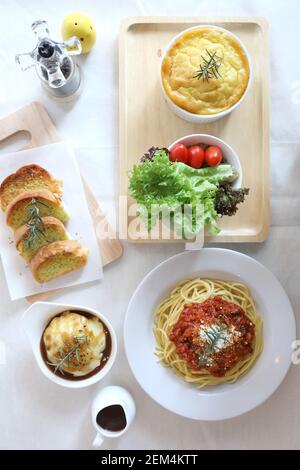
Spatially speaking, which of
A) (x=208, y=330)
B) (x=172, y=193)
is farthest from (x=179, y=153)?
(x=208, y=330)

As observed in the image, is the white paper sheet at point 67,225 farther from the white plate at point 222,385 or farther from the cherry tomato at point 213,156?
the cherry tomato at point 213,156

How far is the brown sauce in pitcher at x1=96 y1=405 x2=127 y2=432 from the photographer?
5.86ft

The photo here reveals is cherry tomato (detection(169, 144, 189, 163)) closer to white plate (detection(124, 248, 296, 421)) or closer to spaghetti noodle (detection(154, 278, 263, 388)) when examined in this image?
white plate (detection(124, 248, 296, 421))

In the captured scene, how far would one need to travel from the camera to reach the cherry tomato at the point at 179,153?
1.76 metres

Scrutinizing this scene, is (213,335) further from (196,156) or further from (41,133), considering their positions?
(41,133)

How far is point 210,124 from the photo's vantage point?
6.21 feet

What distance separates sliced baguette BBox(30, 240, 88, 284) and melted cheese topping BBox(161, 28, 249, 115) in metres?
0.68

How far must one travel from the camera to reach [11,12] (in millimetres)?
1976

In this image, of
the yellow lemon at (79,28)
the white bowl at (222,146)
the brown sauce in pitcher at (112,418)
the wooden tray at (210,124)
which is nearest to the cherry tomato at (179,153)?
the white bowl at (222,146)

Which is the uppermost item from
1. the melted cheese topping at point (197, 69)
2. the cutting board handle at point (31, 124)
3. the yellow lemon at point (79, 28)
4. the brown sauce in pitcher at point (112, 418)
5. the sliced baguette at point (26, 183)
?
the yellow lemon at point (79, 28)

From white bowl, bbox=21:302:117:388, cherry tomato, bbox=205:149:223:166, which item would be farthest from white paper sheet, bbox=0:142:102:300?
cherry tomato, bbox=205:149:223:166

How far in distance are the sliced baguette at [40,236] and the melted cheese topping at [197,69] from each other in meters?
0.65

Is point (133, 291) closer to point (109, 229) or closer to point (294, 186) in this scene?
point (109, 229)

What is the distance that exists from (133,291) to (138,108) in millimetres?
729
